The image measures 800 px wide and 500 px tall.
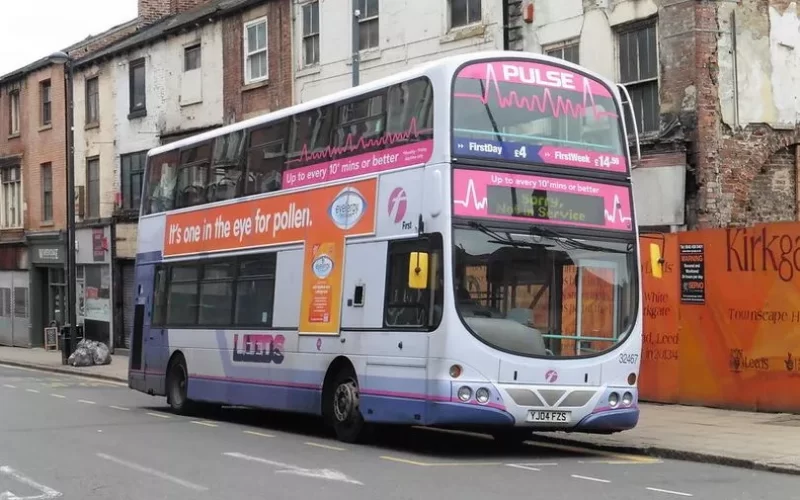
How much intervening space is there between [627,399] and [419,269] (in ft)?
9.28

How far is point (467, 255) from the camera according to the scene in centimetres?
1181

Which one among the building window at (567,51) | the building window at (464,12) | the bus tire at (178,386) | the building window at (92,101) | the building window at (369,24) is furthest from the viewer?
the building window at (92,101)

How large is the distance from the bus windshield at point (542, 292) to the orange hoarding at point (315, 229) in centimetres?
184

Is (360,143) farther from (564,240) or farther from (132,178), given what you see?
(132,178)

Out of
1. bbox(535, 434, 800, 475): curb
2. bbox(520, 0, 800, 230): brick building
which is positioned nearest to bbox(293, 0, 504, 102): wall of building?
bbox(520, 0, 800, 230): brick building

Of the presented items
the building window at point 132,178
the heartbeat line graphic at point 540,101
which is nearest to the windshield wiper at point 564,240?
the heartbeat line graphic at point 540,101

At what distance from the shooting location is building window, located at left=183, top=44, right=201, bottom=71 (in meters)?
32.6

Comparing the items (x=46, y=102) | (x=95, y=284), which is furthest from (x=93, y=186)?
(x=46, y=102)

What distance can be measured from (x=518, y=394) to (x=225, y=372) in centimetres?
Result: 620

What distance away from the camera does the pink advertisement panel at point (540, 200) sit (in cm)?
1193

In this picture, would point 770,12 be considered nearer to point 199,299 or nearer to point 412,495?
point 199,299

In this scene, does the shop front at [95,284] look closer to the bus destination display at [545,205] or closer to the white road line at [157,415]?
the white road line at [157,415]

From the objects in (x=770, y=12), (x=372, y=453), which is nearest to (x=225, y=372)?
(x=372, y=453)

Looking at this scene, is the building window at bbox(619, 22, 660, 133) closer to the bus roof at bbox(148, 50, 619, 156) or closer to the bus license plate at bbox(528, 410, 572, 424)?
the bus roof at bbox(148, 50, 619, 156)
